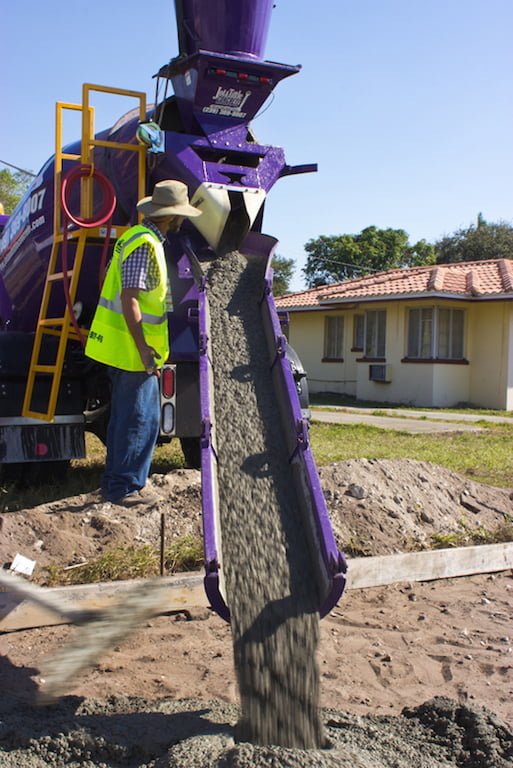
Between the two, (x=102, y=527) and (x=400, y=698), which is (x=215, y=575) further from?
(x=102, y=527)

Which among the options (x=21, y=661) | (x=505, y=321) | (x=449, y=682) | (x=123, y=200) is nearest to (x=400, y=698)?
(x=449, y=682)

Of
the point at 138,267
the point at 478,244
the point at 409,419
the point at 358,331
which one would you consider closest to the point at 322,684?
the point at 138,267

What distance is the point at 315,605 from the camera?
3412 mm

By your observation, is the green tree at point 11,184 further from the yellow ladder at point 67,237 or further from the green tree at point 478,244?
the yellow ladder at point 67,237

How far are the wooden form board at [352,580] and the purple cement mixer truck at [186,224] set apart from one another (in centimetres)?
118

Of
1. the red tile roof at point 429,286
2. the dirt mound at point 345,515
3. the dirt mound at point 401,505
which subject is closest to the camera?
the dirt mound at point 345,515

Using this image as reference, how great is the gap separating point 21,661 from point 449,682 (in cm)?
198

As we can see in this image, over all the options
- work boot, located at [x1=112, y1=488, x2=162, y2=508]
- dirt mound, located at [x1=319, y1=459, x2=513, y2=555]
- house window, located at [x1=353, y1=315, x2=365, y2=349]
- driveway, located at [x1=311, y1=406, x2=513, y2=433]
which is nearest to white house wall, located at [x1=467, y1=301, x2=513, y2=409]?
driveway, located at [x1=311, y1=406, x2=513, y2=433]

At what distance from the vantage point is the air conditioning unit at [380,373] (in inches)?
780

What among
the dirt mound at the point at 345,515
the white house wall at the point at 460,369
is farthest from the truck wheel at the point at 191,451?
the white house wall at the point at 460,369

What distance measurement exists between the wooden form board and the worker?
1.01m

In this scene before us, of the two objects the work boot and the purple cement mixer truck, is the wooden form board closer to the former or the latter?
the work boot

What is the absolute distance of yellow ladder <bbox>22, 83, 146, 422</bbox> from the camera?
5.76 meters

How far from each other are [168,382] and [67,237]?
4.24 ft
